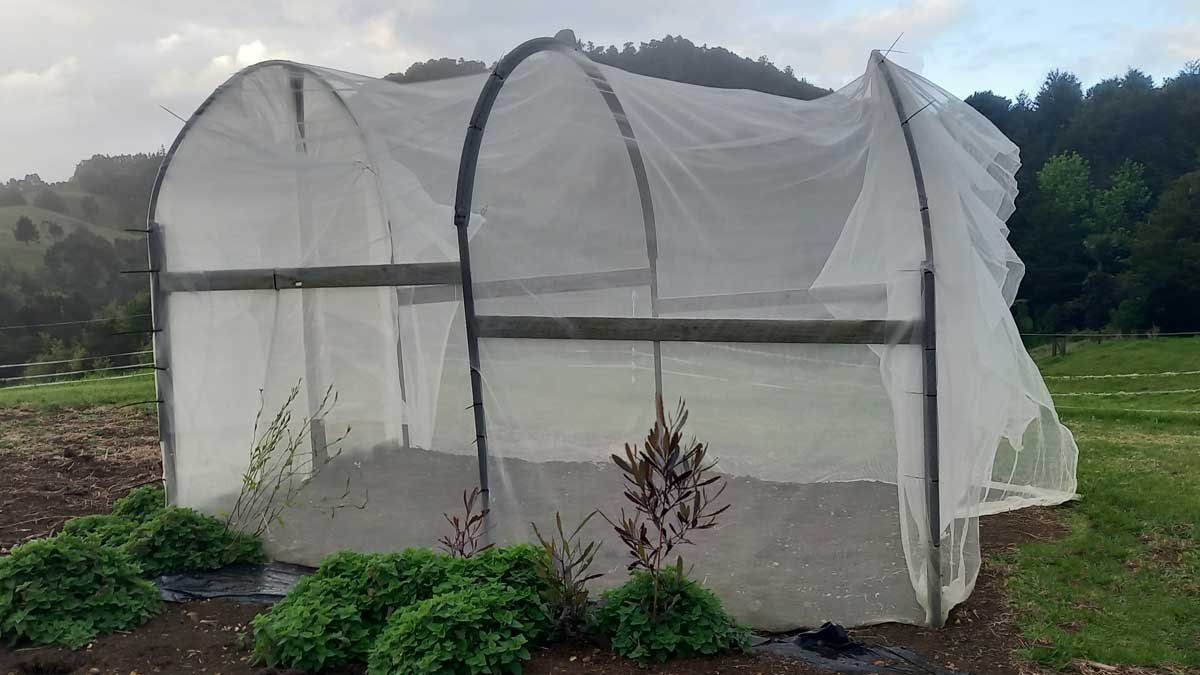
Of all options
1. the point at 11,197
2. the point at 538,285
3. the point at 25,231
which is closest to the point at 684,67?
the point at 538,285

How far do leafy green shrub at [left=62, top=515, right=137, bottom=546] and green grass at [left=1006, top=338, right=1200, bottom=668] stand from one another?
4717mm

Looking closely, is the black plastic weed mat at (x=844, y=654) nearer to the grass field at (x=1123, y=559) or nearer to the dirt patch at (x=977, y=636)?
the dirt patch at (x=977, y=636)

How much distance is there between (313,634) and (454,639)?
64cm

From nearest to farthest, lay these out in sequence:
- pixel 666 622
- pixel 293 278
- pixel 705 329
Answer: pixel 666 622
pixel 705 329
pixel 293 278

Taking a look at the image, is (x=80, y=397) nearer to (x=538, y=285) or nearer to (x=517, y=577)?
(x=538, y=285)

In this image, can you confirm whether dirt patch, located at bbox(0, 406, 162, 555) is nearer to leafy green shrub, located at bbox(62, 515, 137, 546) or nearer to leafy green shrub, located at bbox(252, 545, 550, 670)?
leafy green shrub, located at bbox(62, 515, 137, 546)

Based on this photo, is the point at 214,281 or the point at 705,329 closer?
the point at 705,329

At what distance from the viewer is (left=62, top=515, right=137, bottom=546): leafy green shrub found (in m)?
4.92

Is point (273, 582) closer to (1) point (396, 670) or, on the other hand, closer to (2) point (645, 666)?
(1) point (396, 670)

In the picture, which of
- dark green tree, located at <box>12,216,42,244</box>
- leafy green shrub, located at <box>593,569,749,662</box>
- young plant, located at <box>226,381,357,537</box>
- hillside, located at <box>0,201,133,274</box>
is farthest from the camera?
dark green tree, located at <box>12,216,42,244</box>

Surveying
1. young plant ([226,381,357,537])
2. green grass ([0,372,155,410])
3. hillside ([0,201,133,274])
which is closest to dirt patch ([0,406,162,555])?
green grass ([0,372,155,410])

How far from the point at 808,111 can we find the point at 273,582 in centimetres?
379

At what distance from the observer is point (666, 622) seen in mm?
3424

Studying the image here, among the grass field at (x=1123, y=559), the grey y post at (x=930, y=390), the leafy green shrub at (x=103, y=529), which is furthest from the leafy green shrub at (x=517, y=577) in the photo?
the leafy green shrub at (x=103, y=529)
